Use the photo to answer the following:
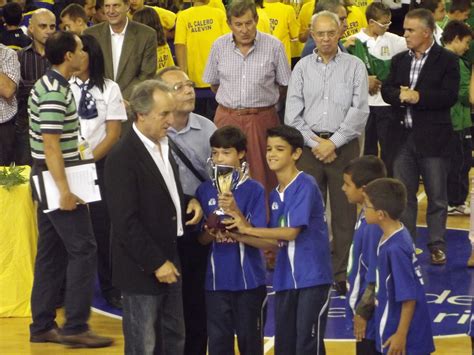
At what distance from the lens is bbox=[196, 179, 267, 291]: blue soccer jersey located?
646 cm

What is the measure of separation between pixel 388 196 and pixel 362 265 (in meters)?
0.39

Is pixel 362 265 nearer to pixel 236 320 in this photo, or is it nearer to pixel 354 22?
pixel 236 320

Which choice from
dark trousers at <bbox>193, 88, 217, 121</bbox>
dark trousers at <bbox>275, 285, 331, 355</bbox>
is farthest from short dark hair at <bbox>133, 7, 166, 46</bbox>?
dark trousers at <bbox>275, 285, 331, 355</bbox>

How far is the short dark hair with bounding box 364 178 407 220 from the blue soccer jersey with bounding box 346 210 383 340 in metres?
0.15

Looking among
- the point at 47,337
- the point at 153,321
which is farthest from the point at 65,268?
the point at 153,321

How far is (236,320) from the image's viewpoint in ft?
21.5

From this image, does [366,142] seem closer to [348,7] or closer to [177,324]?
[348,7]

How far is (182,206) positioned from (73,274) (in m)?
1.66

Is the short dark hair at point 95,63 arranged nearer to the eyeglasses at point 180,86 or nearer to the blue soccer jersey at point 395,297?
the eyeglasses at point 180,86

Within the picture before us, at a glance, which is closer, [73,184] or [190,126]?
[190,126]

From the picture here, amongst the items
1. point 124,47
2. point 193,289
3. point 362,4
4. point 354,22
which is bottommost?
point 193,289

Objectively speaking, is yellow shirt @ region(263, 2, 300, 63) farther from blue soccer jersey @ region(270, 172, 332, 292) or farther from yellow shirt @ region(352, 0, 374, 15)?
blue soccer jersey @ region(270, 172, 332, 292)

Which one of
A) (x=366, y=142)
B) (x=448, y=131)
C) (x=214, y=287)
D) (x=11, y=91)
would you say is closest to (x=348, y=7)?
(x=366, y=142)

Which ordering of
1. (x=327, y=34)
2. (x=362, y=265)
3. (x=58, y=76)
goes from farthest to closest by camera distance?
(x=327, y=34)
(x=58, y=76)
(x=362, y=265)
